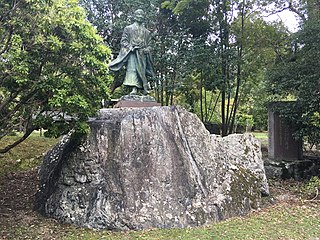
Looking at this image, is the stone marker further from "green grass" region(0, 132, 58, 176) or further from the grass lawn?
"green grass" region(0, 132, 58, 176)

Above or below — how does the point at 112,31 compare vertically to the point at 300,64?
above

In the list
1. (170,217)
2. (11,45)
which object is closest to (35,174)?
(170,217)

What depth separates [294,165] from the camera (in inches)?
406

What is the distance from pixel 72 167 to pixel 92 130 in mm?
861

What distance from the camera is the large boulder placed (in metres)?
6.29

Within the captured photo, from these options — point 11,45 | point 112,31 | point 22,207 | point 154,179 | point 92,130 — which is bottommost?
point 22,207

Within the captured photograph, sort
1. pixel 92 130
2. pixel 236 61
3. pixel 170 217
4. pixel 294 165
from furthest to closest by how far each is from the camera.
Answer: pixel 236 61 < pixel 294 165 < pixel 92 130 < pixel 170 217

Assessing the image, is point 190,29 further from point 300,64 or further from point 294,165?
point 294,165

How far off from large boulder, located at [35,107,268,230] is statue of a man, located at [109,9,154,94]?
4.23 feet

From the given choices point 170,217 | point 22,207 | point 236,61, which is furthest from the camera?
point 236,61

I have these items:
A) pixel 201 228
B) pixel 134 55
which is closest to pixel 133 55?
pixel 134 55

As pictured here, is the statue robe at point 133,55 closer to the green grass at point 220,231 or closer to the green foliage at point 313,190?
the green grass at point 220,231

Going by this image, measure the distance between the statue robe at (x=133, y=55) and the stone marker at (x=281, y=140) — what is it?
190 inches

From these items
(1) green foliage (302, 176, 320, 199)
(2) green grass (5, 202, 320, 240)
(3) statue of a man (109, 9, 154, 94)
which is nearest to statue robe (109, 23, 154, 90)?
(3) statue of a man (109, 9, 154, 94)
